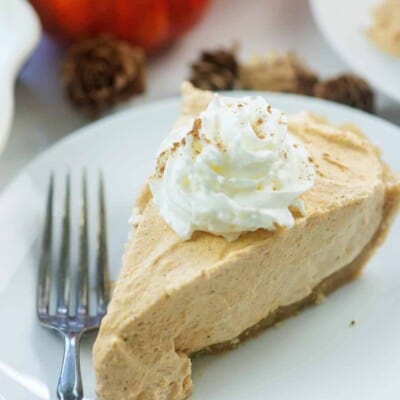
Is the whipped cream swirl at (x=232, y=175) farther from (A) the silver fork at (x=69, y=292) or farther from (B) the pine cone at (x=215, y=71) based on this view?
(B) the pine cone at (x=215, y=71)

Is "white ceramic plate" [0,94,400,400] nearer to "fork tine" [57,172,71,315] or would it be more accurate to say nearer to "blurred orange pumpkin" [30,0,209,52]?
"fork tine" [57,172,71,315]

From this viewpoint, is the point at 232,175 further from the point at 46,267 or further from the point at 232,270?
the point at 46,267

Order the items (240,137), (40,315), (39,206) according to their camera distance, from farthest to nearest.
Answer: (39,206)
(40,315)
(240,137)

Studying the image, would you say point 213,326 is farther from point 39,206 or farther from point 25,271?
point 39,206

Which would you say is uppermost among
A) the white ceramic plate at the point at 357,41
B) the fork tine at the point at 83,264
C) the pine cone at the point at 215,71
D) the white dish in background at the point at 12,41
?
the white dish in background at the point at 12,41

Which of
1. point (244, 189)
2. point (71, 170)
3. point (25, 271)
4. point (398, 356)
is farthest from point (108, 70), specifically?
point (398, 356)

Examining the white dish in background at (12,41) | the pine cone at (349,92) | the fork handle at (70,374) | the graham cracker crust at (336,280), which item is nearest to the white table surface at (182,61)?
the pine cone at (349,92)
